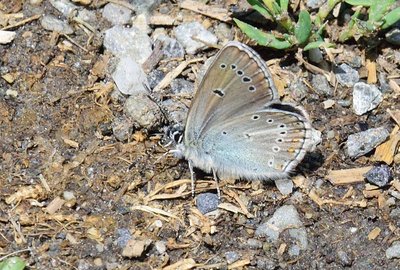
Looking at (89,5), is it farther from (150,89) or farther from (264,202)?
(264,202)

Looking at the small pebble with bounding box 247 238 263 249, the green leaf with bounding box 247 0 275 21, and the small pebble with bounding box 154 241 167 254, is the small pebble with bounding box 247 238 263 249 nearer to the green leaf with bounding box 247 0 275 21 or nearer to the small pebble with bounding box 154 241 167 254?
the small pebble with bounding box 154 241 167 254

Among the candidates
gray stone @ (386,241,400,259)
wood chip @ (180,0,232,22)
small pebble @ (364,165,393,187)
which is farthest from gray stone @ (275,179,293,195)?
wood chip @ (180,0,232,22)

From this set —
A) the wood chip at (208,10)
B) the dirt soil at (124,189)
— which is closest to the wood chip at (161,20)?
the wood chip at (208,10)

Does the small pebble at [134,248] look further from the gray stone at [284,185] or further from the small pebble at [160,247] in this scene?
the gray stone at [284,185]

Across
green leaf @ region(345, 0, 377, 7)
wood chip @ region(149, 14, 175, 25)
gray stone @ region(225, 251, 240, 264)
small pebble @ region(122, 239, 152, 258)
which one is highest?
green leaf @ region(345, 0, 377, 7)

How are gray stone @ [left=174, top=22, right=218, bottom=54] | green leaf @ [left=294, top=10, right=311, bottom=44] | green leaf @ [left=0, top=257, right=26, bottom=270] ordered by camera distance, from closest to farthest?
1. green leaf @ [left=0, top=257, right=26, bottom=270]
2. green leaf @ [left=294, top=10, right=311, bottom=44]
3. gray stone @ [left=174, top=22, right=218, bottom=54]

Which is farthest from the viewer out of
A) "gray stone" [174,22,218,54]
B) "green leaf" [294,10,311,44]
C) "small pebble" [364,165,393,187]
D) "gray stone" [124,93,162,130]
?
"gray stone" [174,22,218,54]
